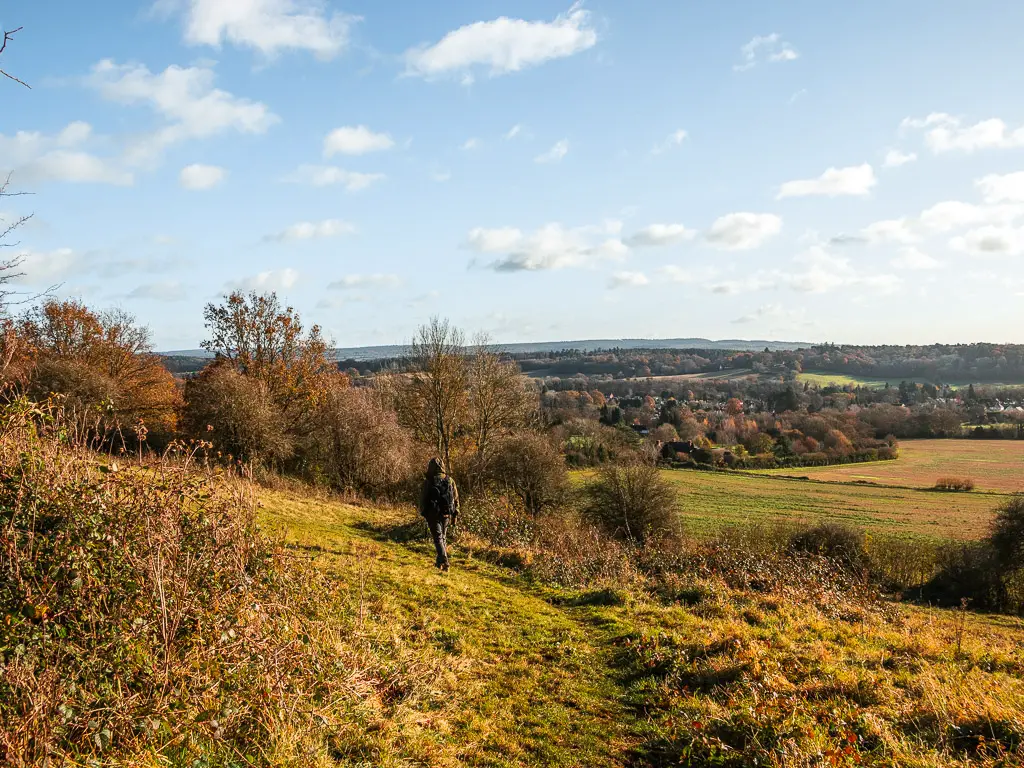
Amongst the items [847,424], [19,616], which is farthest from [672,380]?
[19,616]

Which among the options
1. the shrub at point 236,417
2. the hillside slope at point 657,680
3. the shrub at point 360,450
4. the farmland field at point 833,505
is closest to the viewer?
the hillside slope at point 657,680

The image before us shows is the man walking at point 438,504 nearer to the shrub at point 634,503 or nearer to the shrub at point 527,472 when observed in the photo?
the shrub at point 527,472

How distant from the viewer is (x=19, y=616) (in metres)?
3.70

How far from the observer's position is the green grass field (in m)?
62.8

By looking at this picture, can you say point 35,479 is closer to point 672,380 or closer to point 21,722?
point 21,722

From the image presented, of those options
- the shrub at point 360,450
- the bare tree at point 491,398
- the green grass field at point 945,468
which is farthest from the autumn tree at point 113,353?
the green grass field at point 945,468

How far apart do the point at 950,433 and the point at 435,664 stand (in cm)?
11017

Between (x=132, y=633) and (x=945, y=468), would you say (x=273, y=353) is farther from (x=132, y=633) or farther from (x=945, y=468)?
(x=945, y=468)

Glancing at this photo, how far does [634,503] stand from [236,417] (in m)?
18.6

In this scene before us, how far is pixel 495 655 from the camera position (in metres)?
7.06

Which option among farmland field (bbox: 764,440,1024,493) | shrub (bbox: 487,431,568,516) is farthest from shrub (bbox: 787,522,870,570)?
farmland field (bbox: 764,440,1024,493)

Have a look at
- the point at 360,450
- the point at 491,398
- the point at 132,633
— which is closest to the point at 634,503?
the point at 491,398

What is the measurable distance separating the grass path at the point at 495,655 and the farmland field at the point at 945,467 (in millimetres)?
67666

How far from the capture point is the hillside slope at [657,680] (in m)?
4.65
